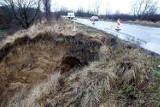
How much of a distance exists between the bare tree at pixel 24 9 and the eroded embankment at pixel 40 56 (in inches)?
856

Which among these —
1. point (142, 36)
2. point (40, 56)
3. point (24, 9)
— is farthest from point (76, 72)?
point (24, 9)

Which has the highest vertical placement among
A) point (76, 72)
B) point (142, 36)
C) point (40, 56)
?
point (76, 72)

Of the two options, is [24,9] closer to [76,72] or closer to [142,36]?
[142,36]

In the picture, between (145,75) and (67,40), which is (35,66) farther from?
(145,75)

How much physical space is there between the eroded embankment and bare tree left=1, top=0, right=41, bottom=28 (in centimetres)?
2174

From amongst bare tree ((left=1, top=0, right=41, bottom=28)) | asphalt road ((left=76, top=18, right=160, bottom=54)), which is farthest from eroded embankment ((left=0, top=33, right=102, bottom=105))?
bare tree ((left=1, top=0, right=41, bottom=28))

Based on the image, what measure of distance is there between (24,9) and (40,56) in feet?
79.5

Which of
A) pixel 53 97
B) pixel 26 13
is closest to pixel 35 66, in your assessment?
pixel 53 97

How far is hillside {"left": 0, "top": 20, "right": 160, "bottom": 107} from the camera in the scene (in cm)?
533

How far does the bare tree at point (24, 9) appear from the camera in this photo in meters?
32.9

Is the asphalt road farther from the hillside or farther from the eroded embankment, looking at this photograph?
the eroded embankment

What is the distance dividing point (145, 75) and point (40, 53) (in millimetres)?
6007

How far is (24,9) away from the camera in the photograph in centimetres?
3334

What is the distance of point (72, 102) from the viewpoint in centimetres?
555
